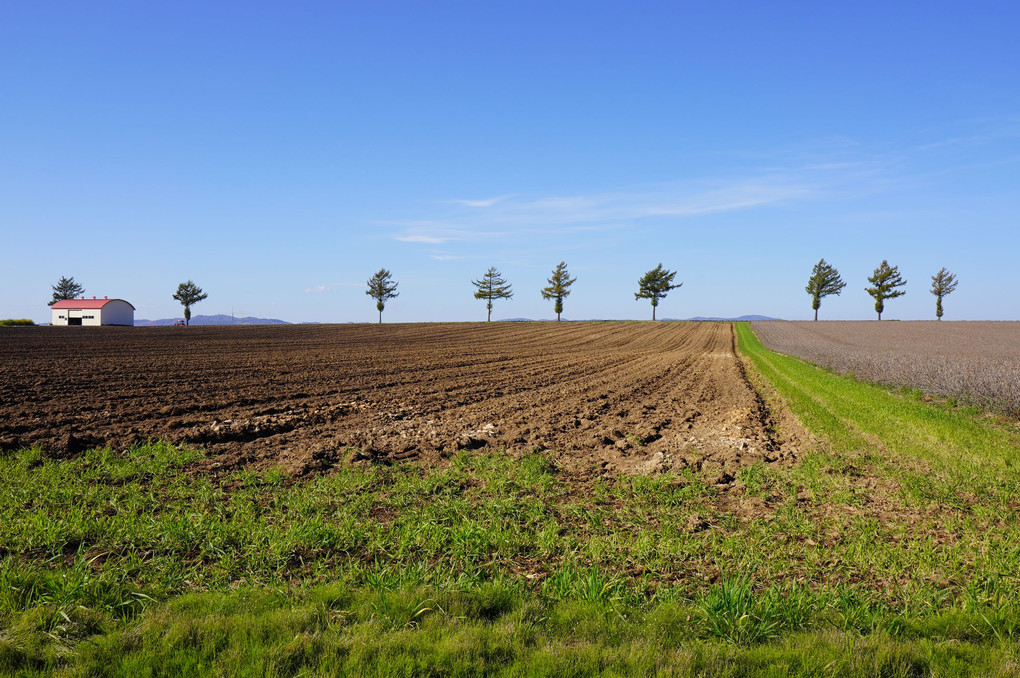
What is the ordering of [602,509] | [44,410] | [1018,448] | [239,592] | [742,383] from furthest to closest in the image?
[742,383] → [44,410] → [1018,448] → [602,509] → [239,592]

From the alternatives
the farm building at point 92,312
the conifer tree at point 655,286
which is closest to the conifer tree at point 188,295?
the farm building at point 92,312

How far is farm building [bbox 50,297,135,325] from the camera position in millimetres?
72938

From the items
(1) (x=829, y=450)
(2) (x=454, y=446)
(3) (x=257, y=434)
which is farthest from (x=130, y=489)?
(1) (x=829, y=450)

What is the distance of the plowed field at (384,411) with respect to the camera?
904 cm

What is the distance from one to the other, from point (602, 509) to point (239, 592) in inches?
153

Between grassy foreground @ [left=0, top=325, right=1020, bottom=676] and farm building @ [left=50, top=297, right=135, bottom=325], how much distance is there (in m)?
79.7

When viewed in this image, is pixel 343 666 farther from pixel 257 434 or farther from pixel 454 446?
pixel 257 434

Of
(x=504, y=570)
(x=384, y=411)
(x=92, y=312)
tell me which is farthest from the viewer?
(x=92, y=312)

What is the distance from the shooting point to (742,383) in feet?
60.6

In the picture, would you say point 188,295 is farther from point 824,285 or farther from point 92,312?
point 824,285

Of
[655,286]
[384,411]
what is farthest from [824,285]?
[384,411]

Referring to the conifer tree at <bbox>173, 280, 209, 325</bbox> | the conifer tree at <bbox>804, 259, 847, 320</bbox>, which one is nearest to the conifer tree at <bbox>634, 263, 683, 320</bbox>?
the conifer tree at <bbox>804, 259, 847, 320</bbox>

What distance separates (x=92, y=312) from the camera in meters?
73.1

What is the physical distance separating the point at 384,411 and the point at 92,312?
8005 cm
